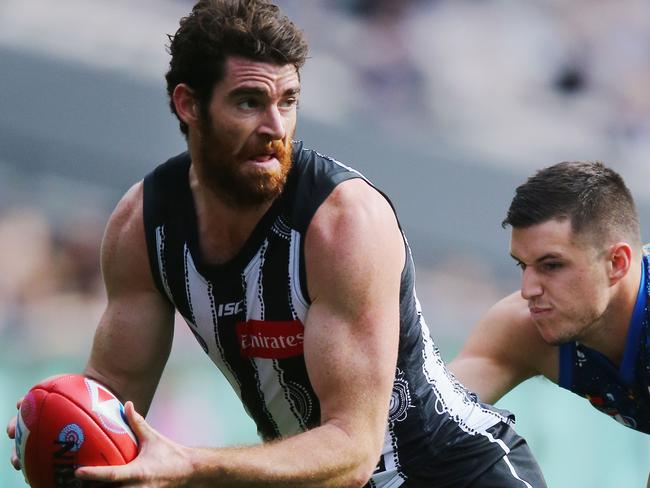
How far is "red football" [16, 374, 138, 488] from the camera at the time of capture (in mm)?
3377

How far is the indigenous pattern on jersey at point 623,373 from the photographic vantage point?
477 centimetres

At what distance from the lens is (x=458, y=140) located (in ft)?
31.3

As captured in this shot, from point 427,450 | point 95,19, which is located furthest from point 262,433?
point 95,19

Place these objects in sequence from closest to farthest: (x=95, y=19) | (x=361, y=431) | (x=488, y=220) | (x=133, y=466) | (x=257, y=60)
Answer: (x=133, y=466) → (x=361, y=431) → (x=257, y=60) → (x=95, y=19) → (x=488, y=220)

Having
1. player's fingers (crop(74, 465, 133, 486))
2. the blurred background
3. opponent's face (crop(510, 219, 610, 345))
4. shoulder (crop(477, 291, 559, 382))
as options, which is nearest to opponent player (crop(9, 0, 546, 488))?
player's fingers (crop(74, 465, 133, 486))

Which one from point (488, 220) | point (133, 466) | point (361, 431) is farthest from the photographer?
point (488, 220)

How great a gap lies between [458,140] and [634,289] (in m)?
4.78

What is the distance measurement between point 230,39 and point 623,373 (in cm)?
223

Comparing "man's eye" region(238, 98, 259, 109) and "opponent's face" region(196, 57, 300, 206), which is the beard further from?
"man's eye" region(238, 98, 259, 109)

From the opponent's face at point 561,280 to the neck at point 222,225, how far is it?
1.49 meters

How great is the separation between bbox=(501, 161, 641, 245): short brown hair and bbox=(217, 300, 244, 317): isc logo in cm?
158

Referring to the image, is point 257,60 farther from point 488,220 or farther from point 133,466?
point 488,220

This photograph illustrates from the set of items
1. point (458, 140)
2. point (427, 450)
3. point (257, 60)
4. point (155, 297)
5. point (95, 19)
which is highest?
point (95, 19)

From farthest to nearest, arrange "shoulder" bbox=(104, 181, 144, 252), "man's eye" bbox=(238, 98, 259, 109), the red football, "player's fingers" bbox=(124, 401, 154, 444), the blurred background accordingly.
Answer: the blurred background, "shoulder" bbox=(104, 181, 144, 252), "man's eye" bbox=(238, 98, 259, 109), the red football, "player's fingers" bbox=(124, 401, 154, 444)
